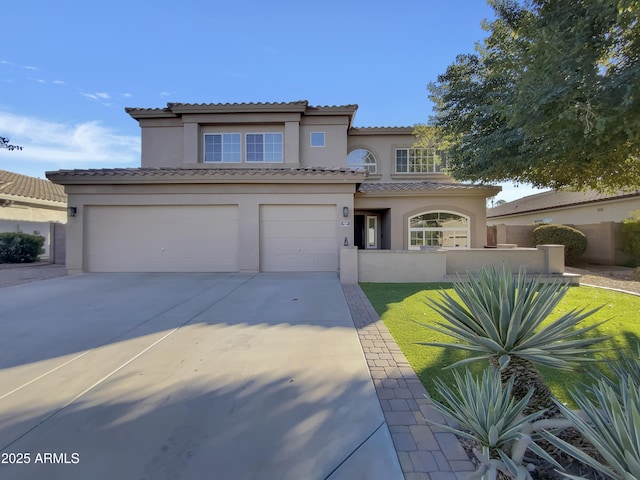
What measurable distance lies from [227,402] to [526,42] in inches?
354

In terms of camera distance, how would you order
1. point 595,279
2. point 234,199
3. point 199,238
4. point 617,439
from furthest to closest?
point 199,238
point 234,199
point 595,279
point 617,439

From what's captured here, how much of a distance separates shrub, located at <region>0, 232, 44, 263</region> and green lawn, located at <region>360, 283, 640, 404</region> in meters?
19.1

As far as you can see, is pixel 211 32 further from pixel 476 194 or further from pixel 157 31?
pixel 476 194

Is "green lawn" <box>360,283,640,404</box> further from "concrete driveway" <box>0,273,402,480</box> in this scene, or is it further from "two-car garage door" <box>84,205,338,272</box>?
"two-car garage door" <box>84,205,338,272</box>

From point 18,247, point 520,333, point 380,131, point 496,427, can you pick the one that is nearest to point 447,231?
point 380,131

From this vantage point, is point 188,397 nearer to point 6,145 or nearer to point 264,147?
point 6,145

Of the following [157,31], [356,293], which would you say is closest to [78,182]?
[157,31]

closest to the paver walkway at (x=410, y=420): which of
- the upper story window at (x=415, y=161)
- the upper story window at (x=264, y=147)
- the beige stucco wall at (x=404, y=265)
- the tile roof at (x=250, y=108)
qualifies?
the beige stucco wall at (x=404, y=265)

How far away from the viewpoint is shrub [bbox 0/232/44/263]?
660 inches

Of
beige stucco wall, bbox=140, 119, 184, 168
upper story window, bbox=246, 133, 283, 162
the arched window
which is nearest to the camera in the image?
the arched window

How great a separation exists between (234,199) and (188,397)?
9.99 meters

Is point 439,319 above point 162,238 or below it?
below

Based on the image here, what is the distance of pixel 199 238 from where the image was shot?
1280cm

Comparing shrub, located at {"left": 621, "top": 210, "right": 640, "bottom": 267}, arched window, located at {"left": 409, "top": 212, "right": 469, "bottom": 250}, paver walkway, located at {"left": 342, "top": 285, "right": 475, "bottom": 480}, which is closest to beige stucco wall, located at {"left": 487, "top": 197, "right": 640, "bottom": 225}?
shrub, located at {"left": 621, "top": 210, "right": 640, "bottom": 267}
